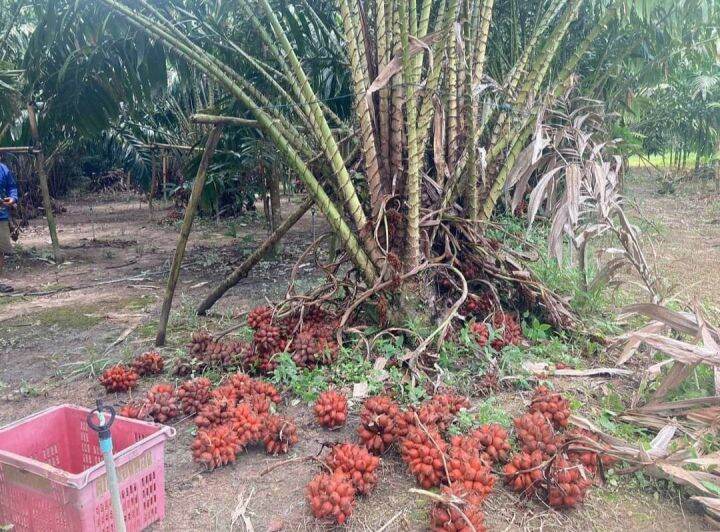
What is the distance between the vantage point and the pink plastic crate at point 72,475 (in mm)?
1784

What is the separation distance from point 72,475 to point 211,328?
266 cm

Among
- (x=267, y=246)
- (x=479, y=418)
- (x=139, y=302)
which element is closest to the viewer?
(x=479, y=418)

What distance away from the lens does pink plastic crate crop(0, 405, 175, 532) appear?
1784 millimetres

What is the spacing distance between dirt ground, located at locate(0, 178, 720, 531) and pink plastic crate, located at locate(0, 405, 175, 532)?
21cm

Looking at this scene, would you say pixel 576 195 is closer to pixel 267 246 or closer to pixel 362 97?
pixel 362 97

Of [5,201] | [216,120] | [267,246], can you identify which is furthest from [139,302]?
[216,120]

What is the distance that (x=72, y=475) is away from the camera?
1.75 metres

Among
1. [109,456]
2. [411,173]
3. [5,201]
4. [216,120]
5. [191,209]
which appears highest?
[216,120]

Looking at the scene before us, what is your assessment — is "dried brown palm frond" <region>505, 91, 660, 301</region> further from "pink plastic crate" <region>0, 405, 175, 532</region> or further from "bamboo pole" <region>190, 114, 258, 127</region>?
"pink plastic crate" <region>0, 405, 175, 532</region>

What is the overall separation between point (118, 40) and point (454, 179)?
3.54 meters

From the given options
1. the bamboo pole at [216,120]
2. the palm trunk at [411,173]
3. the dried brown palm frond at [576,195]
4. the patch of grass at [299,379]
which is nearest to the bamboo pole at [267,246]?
the bamboo pole at [216,120]

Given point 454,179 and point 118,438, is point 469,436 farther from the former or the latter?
point 454,179

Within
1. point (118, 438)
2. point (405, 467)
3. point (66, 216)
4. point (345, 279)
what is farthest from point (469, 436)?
point (66, 216)

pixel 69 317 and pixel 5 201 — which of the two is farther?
pixel 5 201
